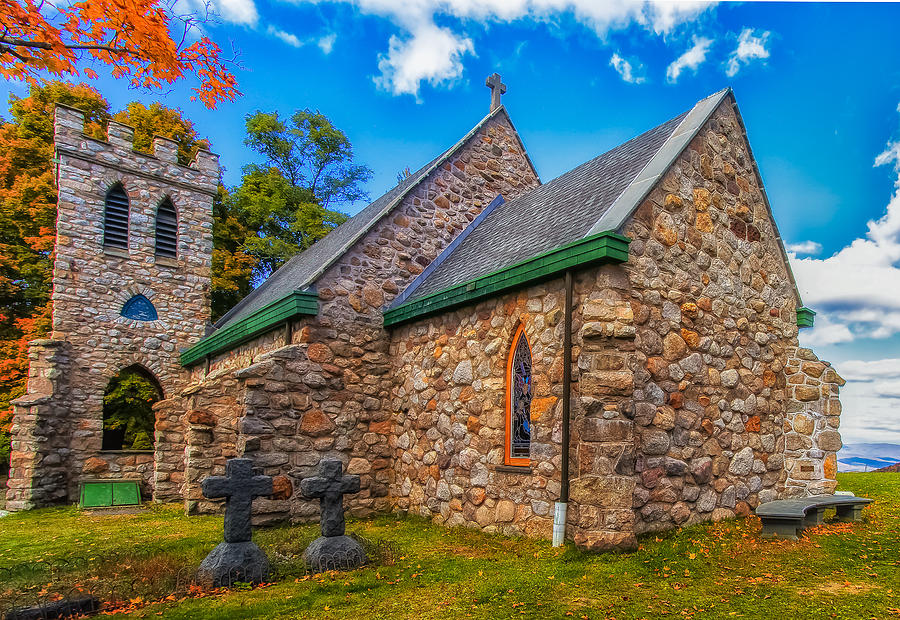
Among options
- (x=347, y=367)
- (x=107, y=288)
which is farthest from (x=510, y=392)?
(x=107, y=288)

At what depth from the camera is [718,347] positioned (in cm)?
816

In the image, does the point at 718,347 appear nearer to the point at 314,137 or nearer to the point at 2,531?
the point at 2,531

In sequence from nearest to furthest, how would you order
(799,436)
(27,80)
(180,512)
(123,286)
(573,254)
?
(27,80) < (573,254) < (799,436) < (180,512) < (123,286)

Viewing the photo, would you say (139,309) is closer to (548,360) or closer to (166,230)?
(166,230)

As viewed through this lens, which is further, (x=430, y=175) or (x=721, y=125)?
(x=430, y=175)

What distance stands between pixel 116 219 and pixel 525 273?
14.8 m

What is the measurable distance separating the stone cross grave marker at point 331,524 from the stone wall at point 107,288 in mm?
11634

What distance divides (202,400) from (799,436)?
9762 mm

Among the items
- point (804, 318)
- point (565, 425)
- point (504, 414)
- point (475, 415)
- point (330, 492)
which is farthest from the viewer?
point (804, 318)

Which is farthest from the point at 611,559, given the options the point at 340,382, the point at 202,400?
the point at 202,400

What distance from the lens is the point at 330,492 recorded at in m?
6.78

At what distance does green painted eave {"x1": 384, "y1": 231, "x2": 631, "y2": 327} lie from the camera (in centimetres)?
686

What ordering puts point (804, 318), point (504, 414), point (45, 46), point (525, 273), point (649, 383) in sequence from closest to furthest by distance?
point (45, 46) < point (649, 383) < point (525, 273) < point (504, 414) < point (804, 318)

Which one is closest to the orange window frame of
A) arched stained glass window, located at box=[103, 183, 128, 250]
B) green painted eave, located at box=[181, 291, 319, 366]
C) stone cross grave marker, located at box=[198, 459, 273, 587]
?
stone cross grave marker, located at box=[198, 459, 273, 587]
